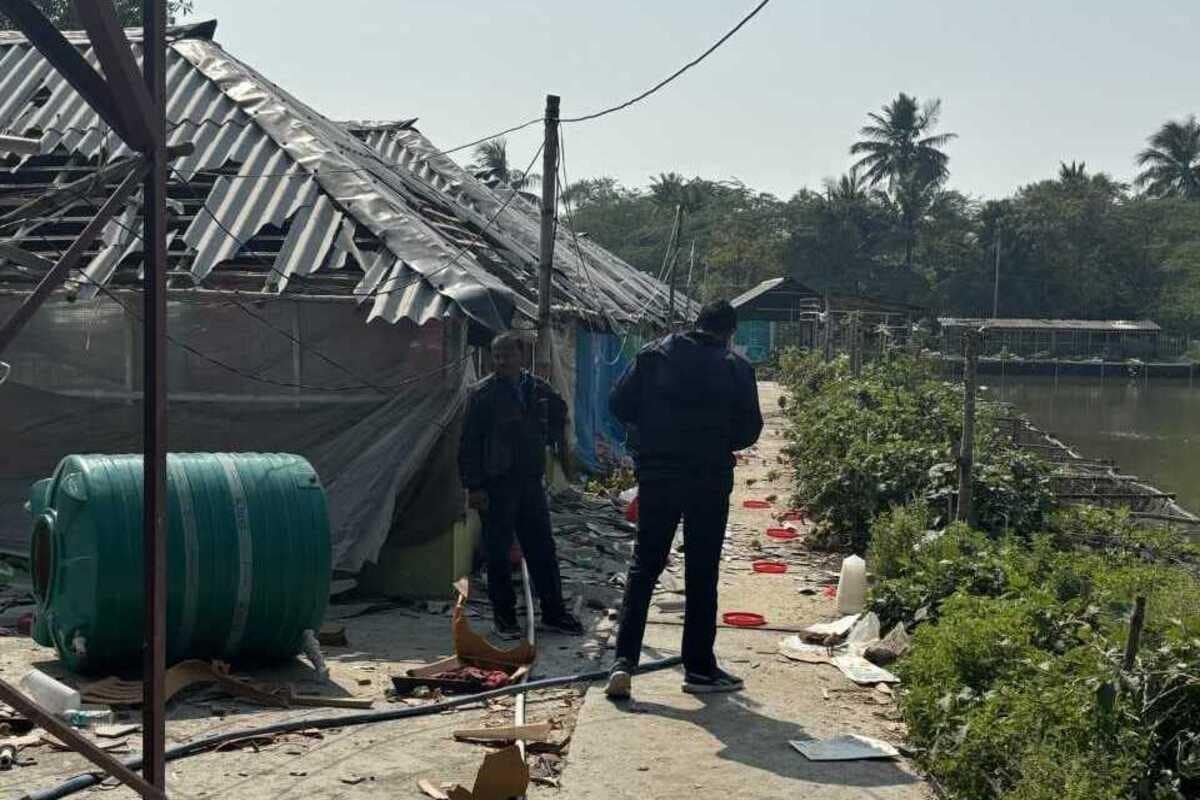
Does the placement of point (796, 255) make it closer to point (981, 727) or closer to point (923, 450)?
point (923, 450)

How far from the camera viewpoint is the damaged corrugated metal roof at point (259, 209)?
375 inches

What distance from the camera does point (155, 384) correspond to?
3.69 metres

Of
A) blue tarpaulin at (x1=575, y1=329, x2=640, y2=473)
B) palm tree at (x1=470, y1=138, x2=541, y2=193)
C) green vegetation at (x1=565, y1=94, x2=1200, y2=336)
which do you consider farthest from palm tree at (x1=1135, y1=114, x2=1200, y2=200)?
blue tarpaulin at (x1=575, y1=329, x2=640, y2=473)

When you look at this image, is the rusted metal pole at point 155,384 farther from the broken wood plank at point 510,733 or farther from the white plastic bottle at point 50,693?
the white plastic bottle at point 50,693

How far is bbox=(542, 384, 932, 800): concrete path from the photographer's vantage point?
5195mm

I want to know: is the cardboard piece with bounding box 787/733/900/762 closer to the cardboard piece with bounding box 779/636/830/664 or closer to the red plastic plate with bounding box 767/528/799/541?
the cardboard piece with bounding box 779/636/830/664

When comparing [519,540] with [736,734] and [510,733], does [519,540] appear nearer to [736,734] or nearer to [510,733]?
[510,733]

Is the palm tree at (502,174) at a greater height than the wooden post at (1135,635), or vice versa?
the palm tree at (502,174)

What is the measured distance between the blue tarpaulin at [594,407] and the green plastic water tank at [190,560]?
851cm

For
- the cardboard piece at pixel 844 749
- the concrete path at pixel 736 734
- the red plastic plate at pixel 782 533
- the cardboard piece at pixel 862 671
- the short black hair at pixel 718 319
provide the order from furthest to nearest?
the red plastic plate at pixel 782 533, the cardboard piece at pixel 862 671, the short black hair at pixel 718 319, the cardboard piece at pixel 844 749, the concrete path at pixel 736 734

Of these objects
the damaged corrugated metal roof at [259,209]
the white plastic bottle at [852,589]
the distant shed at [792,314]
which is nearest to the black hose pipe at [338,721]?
the white plastic bottle at [852,589]

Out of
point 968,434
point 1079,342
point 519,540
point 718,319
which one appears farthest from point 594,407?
point 1079,342

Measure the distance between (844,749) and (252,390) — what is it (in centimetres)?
563

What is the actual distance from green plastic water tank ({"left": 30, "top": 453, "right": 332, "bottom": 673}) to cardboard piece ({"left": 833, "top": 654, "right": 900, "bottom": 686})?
9.36 ft
